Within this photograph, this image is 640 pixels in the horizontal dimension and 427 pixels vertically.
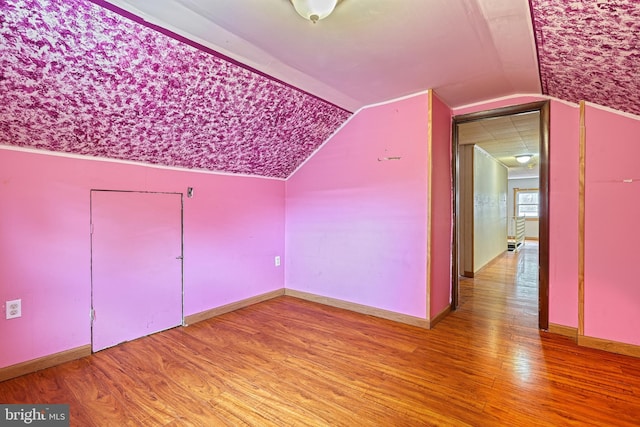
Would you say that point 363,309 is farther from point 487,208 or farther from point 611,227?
point 487,208

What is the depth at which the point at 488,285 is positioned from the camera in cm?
495

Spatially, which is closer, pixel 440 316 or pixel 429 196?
pixel 429 196

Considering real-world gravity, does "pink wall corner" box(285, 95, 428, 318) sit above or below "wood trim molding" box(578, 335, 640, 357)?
above

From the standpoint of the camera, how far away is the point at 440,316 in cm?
341

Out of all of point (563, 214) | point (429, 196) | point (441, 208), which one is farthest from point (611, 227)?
point (429, 196)

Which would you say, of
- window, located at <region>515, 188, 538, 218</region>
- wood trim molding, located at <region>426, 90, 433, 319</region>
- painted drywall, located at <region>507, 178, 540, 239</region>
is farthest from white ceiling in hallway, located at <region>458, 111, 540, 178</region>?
window, located at <region>515, 188, 538, 218</region>

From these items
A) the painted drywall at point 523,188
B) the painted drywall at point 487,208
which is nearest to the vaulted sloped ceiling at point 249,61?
the painted drywall at point 487,208

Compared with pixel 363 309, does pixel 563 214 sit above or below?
above

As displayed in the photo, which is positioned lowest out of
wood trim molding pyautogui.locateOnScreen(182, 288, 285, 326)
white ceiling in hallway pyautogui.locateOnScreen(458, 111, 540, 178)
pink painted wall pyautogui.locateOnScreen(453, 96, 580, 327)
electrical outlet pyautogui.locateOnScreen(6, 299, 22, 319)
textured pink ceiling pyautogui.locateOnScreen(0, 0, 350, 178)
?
wood trim molding pyautogui.locateOnScreen(182, 288, 285, 326)

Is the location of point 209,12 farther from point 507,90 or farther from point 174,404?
point 507,90

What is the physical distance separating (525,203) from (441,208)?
10.6 m

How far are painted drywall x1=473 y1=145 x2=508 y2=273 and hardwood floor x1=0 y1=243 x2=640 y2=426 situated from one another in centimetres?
273

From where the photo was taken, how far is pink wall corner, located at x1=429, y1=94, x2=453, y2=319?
3248 mm

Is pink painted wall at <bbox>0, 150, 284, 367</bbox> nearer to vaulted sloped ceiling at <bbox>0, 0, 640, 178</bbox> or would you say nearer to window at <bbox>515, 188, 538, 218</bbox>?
vaulted sloped ceiling at <bbox>0, 0, 640, 178</bbox>
